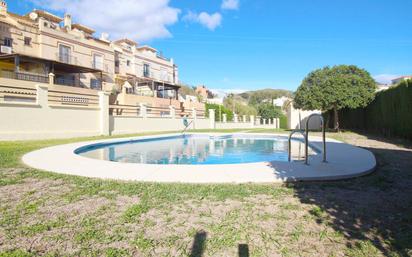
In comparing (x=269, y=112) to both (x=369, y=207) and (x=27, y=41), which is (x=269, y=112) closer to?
(x=27, y=41)

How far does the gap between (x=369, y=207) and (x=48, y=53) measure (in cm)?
2964

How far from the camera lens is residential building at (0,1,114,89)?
76.4 ft

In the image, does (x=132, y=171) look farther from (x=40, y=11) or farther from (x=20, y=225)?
(x=40, y=11)

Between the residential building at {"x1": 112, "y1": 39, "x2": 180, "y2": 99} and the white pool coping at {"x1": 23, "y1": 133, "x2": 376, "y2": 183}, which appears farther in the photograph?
the residential building at {"x1": 112, "y1": 39, "x2": 180, "y2": 99}

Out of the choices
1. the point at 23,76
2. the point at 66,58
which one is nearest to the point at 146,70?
the point at 66,58

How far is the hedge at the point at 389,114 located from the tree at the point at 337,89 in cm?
112

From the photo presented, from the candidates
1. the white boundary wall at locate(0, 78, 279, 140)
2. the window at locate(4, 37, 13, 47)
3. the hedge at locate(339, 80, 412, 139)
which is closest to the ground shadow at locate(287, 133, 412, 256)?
the hedge at locate(339, 80, 412, 139)

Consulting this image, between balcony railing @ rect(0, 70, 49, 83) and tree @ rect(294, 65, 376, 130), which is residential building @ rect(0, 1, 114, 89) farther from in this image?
tree @ rect(294, 65, 376, 130)

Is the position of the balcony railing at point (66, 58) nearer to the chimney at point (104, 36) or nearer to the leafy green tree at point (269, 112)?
the chimney at point (104, 36)

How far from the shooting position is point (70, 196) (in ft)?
13.1

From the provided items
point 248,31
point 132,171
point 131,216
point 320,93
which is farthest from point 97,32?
point 131,216

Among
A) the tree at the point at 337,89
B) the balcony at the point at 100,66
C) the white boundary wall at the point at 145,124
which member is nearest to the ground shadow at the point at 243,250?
the white boundary wall at the point at 145,124

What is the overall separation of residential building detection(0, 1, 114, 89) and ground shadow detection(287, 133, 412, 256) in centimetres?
2303

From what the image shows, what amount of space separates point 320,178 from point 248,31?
26.3 meters
